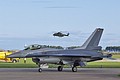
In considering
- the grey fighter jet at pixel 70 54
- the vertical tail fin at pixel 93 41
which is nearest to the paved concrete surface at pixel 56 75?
the grey fighter jet at pixel 70 54

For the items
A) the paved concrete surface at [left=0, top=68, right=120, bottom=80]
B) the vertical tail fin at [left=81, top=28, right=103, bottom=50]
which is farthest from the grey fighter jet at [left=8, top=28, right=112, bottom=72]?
the paved concrete surface at [left=0, top=68, right=120, bottom=80]

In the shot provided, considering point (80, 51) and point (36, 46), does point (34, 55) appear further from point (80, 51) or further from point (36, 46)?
point (80, 51)

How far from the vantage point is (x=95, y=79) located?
25.7 meters

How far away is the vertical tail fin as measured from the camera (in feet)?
131

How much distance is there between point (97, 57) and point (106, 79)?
41.4 ft

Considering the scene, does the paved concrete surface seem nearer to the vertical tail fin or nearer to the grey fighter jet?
the grey fighter jet

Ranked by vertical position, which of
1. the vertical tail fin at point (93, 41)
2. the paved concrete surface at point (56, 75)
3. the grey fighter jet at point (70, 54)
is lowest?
the paved concrete surface at point (56, 75)

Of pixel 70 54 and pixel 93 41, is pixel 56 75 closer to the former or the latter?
pixel 70 54

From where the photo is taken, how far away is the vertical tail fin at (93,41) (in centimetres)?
3984

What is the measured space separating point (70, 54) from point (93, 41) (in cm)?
373

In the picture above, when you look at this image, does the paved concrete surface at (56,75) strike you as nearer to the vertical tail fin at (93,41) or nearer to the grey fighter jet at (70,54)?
the grey fighter jet at (70,54)

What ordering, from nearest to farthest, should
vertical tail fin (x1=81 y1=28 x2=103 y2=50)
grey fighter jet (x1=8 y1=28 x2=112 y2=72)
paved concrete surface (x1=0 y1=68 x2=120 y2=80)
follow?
1. paved concrete surface (x1=0 y1=68 x2=120 y2=80)
2. grey fighter jet (x1=8 y1=28 x2=112 y2=72)
3. vertical tail fin (x1=81 y1=28 x2=103 y2=50)

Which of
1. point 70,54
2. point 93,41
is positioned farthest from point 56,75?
point 93,41

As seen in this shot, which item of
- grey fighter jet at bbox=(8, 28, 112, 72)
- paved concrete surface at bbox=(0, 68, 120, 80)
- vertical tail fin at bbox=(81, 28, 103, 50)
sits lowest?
paved concrete surface at bbox=(0, 68, 120, 80)
